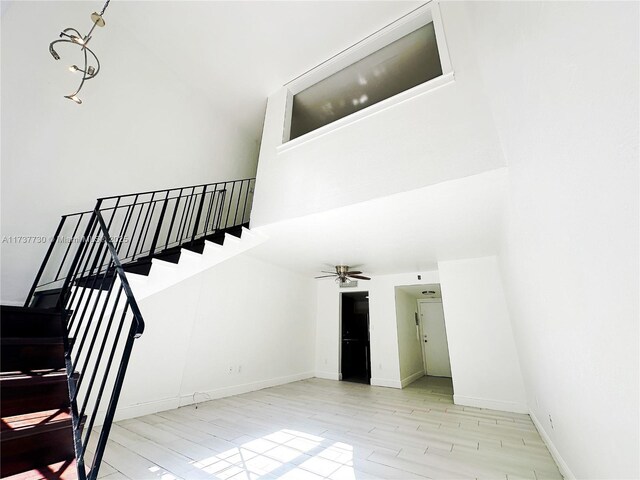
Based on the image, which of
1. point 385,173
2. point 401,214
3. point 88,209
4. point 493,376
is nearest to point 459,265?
point 493,376

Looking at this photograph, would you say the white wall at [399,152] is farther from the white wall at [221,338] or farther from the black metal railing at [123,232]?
the white wall at [221,338]

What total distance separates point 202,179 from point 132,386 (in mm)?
3599

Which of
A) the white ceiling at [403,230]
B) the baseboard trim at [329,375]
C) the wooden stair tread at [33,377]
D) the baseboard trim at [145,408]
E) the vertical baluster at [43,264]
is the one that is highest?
the white ceiling at [403,230]

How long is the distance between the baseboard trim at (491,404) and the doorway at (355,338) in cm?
281

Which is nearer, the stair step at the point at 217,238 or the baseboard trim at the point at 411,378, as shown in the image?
the stair step at the point at 217,238

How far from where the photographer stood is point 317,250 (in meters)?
4.58

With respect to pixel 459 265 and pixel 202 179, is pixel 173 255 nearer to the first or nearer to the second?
pixel 202 179

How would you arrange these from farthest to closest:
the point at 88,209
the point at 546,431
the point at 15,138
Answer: the point at 88,209 < the point at 15,138 < the point at 546,431

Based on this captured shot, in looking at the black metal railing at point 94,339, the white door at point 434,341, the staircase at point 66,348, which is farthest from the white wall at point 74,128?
the white door at point 434,341

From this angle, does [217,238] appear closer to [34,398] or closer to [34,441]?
[34,398]

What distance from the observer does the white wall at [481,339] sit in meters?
3.98

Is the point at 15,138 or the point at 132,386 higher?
the point at 15,138

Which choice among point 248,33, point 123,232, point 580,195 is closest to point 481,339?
point 580,195

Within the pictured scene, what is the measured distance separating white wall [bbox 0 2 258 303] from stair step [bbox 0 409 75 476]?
81.9 inches
